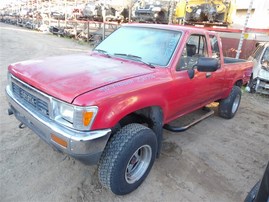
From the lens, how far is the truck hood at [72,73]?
7.34 ft

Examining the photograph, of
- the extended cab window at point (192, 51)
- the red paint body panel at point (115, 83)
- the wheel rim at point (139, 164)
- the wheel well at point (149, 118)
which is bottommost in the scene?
the wheel rim at point (139, 164)

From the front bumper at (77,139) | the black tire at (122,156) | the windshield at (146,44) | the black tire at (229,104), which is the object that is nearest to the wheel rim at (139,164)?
the black tire at (122,156)

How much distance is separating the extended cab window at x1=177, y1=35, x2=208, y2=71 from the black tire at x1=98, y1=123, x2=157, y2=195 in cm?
110

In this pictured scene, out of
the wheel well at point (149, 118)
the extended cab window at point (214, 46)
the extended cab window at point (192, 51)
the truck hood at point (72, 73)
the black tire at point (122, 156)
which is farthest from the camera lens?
the extended cab window at point (214, 46)

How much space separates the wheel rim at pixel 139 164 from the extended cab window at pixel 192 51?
116cm

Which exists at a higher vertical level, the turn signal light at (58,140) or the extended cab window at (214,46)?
the extended cab window at (214,46)

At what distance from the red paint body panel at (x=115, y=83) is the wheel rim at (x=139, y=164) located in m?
0.56

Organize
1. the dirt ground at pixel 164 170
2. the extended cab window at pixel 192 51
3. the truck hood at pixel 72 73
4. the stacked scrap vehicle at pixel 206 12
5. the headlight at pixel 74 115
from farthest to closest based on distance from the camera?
the stacked scrap vehicle at pixel 206 12 → the extended cab window at pixel 192 51 → the dirt ground at pixel 164 170 → the truck hood at pixel 72 73 → the headlight at pixel 74 115

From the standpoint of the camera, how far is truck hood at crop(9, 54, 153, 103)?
2238 millimetres

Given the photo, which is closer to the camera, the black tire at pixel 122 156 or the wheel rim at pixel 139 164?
the black tire at pixel 122 156

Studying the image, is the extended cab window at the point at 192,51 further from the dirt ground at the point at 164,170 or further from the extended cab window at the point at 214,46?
the dirt ground at the point at 164,170

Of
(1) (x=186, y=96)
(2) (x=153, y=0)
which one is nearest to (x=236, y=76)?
(1) (x=186, y=96)

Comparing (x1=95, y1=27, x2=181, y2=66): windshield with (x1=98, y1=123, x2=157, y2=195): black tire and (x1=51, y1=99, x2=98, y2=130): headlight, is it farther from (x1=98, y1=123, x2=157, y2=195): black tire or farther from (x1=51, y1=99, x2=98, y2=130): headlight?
(x1=51, y1=99, x2=98, y2=130): headlight

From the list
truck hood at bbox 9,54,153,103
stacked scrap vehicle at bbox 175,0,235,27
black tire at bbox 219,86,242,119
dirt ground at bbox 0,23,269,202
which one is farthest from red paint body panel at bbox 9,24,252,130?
stacked scrap vehicle at bbox 175,0,235,27
